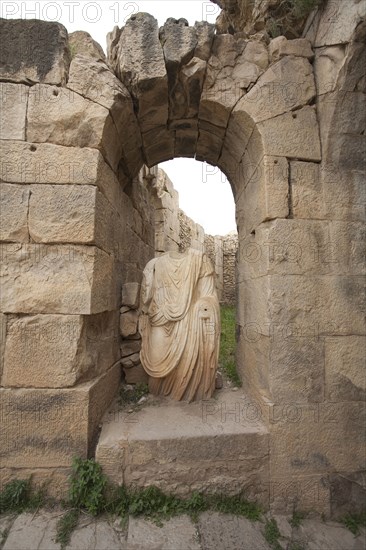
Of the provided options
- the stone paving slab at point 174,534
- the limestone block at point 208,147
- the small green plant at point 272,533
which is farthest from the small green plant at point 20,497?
the limestone block at point 208,147

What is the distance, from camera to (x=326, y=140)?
97.4 inches

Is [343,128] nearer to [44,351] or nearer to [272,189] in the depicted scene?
[272,189]

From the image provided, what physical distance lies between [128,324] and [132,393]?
73cm

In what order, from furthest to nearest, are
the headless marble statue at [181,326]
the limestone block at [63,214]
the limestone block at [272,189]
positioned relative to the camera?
1. the headless marble statue at [181,326]
2. the limestone block at [272,189]
3. the limestone block at [63,214]

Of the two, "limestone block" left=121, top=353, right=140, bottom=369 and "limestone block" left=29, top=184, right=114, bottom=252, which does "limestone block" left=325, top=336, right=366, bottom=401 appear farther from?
"limestone block" left=29, top=184, right=114, bottom=252

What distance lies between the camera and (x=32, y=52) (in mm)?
2416

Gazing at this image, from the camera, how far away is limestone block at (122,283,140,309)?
320 centimetres

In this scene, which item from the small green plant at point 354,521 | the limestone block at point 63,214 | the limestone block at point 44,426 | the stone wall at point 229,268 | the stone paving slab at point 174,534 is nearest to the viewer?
the stone paving slab at point 174,534

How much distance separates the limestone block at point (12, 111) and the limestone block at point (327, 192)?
231 cm

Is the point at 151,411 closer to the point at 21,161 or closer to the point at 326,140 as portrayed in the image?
the point at 21,161

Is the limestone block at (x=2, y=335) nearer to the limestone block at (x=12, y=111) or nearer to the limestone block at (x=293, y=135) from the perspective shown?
the limestone block at (x=12, y=111)

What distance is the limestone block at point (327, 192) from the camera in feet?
7.99

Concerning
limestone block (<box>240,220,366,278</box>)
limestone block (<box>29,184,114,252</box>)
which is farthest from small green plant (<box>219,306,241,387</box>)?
limestone block (<box>29,184,114,252</box>)

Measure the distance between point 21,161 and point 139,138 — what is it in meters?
1.34
